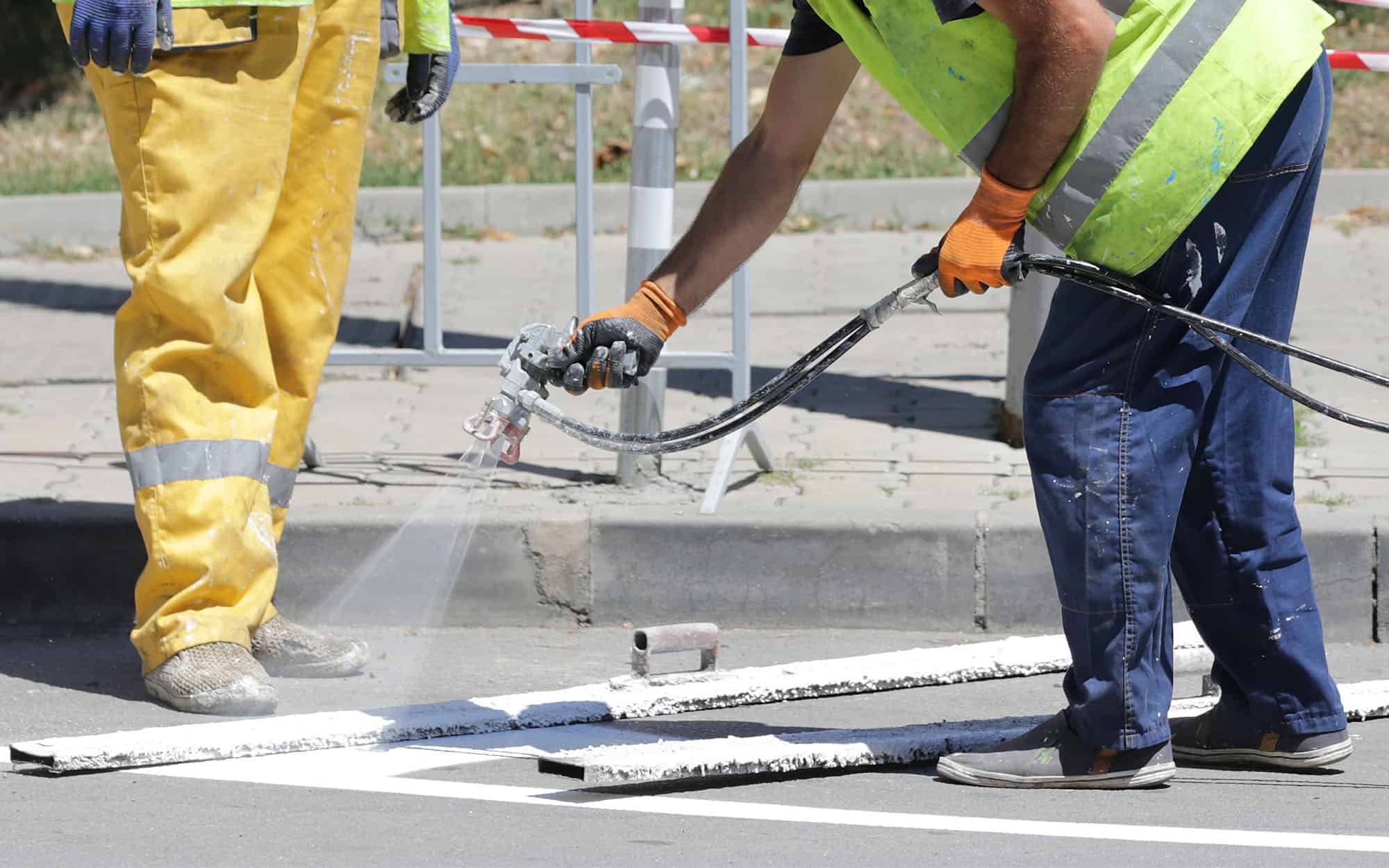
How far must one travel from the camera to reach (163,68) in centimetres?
387

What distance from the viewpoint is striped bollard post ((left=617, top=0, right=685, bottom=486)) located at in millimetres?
5410

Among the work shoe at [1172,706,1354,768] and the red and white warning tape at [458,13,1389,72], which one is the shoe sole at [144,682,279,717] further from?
the red and white warning tape at [458,13,1389,72]

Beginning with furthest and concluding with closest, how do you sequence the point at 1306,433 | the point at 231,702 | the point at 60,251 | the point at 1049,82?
the point at 60,251
the point at 1306,433
the point at 231,702
the point at 1049,82

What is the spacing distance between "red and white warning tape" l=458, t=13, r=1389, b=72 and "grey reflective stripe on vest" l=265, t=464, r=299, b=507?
1.57 meters

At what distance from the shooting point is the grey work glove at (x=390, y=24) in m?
4.48

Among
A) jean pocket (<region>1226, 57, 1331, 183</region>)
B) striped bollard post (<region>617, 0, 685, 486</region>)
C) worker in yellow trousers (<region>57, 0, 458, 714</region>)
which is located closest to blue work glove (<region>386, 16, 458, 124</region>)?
worker in yellow trousers (<region>57, 0, 458, 714</region>)

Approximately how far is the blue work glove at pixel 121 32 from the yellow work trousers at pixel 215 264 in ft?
0.17

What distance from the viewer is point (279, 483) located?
4414mm

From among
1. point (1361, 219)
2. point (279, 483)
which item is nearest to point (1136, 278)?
point (279, 483)

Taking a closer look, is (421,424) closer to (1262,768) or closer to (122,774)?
(122,774)

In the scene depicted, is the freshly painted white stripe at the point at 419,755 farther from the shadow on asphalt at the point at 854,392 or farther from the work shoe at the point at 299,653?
the shadow on asphalt at the point at 854,392

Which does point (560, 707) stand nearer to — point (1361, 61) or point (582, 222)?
point (582, 222)

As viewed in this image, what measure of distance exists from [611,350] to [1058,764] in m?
1.08

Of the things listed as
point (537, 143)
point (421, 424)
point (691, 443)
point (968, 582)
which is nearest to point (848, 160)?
point (537, 143)
